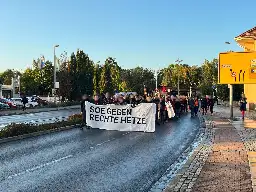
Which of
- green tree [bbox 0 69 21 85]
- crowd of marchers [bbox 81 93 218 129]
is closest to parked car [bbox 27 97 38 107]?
crowd of marchers [bbox 81 93 218 129]

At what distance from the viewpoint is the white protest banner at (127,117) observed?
1827 cm

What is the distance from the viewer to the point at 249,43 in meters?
38.0

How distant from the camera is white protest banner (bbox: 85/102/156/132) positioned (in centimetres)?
1827

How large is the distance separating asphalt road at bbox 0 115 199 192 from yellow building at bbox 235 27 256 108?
21724 millimetres

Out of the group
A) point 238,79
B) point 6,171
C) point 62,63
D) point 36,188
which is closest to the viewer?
point 36,188

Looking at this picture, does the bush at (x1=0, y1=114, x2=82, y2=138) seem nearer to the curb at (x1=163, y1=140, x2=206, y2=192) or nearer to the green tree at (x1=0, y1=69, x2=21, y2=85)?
the curb at (x1=163, y1=140, x2=206, y2=192)

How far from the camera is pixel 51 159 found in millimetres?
11023

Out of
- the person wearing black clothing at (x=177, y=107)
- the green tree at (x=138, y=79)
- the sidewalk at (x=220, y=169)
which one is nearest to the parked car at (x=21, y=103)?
the person wearing black clothing at (x=177, y=107)

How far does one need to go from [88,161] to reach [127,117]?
790 centimetres

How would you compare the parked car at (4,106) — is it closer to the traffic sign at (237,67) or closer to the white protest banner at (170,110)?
the white protest banner at (170,110)

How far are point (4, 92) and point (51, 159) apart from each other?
2907 inches

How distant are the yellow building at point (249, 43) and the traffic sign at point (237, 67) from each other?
10.6 meters

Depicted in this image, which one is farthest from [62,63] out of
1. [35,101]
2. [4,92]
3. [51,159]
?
[51,159]

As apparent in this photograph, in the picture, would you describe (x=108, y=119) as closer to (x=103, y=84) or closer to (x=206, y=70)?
(x=103, y=84)
